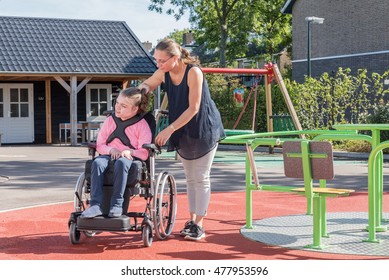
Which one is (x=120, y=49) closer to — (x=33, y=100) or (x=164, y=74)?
(x=33, y=100)

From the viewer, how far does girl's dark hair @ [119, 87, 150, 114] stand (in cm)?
654

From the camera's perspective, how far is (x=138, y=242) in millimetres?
6441

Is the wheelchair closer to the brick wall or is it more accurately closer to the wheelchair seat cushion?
the wheelchair seat cushion

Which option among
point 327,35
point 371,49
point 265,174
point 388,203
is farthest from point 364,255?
point 327,35

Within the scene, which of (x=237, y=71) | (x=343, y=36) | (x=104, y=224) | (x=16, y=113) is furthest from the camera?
(x=343, y=36)

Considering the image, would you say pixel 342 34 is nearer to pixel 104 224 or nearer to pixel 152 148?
pixel 152 148

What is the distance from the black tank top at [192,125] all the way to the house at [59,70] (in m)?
19.9

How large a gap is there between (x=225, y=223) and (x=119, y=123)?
5.91ft

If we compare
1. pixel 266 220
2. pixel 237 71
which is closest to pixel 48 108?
pixel 237 71

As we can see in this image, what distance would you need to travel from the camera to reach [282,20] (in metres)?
53.4

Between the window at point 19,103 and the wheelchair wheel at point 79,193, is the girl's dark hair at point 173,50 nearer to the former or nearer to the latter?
the wheelchair wheel at point 79,193

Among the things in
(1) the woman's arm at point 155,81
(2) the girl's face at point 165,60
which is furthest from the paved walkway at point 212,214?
(2) the girl's face at point 165,60

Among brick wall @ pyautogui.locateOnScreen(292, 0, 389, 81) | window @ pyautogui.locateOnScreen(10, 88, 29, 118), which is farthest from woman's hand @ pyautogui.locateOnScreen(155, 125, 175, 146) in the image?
brick wall @ pyautogui.locateOnScreen(292, 0, 389, 81)

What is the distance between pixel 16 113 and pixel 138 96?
74.0ft
